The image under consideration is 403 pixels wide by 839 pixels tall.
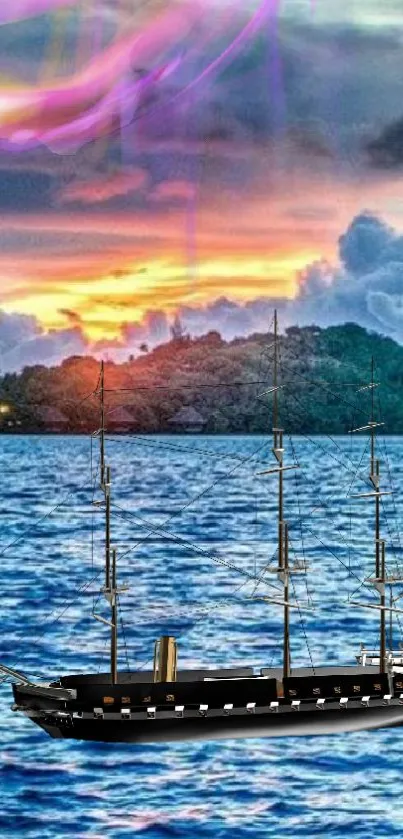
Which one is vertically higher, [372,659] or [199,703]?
[372,659]

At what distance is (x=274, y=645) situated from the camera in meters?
120

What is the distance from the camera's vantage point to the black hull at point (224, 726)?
293 feet

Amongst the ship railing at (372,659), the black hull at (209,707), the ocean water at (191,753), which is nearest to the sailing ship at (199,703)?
the black hull at (209,707)

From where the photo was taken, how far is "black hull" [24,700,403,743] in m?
89.2

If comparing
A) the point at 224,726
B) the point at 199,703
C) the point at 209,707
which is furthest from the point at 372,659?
the point at 199,703

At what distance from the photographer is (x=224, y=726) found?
89.8 m

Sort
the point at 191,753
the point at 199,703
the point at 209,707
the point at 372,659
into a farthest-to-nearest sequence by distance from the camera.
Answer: the point at 372,659 < the point at 191,753 < the point at 209,707 < the point at 199,703

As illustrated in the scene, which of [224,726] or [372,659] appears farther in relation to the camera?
[372,659]

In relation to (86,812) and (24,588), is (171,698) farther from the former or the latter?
(24,588)

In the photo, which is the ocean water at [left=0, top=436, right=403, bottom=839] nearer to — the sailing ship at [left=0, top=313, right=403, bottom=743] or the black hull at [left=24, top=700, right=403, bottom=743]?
the black hull at [left=24, top=700, right=403, bottom=743]

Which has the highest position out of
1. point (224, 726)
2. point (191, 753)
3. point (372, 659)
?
point (372, 659)

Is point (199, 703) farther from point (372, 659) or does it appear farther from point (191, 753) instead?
point (372, 659)

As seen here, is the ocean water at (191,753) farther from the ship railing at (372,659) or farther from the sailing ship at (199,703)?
the ship railing at (372,659)

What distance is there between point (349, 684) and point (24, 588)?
6293cm
